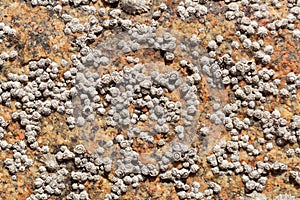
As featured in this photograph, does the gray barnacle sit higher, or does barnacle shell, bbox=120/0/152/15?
barnacle shell, bbox=120/0/152/15

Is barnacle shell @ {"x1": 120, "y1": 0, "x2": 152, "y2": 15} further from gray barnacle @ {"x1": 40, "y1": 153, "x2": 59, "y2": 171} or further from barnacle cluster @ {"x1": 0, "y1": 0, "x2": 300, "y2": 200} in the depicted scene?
gray barnacle @ {"x1": 40, "y1": 153, "x2": 59, "y2": 171}

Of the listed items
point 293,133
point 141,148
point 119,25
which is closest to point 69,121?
point 141,148

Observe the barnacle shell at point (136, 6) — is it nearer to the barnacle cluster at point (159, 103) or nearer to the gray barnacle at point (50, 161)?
the barnacle cluster at point (159, 103)

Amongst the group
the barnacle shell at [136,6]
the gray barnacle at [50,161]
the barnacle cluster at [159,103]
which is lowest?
the gray barnacle at [50,161]

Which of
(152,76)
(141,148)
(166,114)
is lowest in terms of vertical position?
(141,148)

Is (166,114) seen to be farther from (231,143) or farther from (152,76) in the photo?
(231,143)

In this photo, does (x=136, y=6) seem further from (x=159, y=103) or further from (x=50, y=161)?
(x=50, y=161)

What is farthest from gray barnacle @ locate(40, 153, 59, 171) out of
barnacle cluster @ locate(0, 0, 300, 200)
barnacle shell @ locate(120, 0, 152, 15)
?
barnacle shell @ locate(120, 0, 152, 15)

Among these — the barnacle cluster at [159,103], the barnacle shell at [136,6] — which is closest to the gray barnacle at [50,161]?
the barnacle cluster at [159,103]
